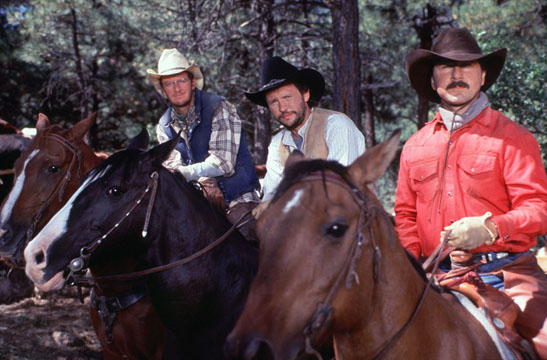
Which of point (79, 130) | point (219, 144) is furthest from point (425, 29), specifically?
point (79, 130)

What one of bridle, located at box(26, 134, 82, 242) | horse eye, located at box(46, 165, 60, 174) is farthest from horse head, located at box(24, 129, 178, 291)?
horse eye, located at box(46, 165, 60, 174)

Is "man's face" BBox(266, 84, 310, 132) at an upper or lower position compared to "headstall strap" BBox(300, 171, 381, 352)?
upper

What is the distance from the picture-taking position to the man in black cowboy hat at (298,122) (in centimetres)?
388

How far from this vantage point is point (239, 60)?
1383 centimetres

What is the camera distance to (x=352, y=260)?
6.34ft

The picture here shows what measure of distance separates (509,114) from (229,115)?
8.47 m

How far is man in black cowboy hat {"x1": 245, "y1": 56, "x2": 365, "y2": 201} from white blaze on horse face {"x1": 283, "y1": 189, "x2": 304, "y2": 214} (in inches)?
73.5

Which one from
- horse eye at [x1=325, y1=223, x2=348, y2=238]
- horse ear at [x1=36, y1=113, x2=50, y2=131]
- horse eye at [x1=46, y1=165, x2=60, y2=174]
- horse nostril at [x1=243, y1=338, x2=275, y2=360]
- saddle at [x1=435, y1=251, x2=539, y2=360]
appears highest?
horse ear at [x1=36, y1=113, x2=50, y2=131]

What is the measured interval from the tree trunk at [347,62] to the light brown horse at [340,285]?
19.1 feet

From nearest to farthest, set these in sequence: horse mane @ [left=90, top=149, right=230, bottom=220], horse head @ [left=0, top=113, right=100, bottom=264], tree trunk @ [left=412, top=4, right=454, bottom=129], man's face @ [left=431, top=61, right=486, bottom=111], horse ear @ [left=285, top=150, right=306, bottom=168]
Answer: horse ear @ [left=285, top=150, right=306, bottom=168] < man's face @ [left=431, top=61, right=486, bottom=111] < horse mane @ [left=90, top=149, right=230, bottom=220] < horse head @ [left=0, top=113, right=100, bottom=264] < tree trunk @ [left=412, top=4, right=454, bottom=129]

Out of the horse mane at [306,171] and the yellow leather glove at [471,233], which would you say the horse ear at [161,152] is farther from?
the yellow leather glove at [471,233]

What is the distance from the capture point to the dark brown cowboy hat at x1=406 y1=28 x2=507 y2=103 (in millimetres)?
3016

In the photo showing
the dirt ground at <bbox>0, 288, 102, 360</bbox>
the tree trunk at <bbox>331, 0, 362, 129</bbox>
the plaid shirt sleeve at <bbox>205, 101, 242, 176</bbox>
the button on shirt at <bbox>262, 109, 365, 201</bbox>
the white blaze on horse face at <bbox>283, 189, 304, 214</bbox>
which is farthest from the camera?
the tree trunk at <bbox>331, 0, 362, 129</bbox>

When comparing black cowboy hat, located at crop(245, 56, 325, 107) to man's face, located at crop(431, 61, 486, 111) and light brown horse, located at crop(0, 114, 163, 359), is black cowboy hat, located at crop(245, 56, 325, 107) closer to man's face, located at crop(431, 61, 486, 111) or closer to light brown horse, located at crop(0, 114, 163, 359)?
man's face, located at crop(431, 61, 486, 111)
